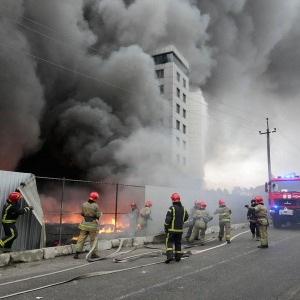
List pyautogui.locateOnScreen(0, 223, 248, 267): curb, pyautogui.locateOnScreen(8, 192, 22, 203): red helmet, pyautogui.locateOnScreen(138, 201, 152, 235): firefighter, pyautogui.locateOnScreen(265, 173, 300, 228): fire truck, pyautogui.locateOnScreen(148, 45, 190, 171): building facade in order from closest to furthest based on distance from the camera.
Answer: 1. pyautogui.locateOnScreen(0, 223, 248, 267): curb
2. pyautogui.locateOnScreen(8, 192, 22, 203): red helmet
3. pyautogui.locateOnScreen(138, 201, 152, 235): firefighter
4. pyautogui.locateOnScreen(265, 173, 300, 228): fire truck
5. pyautogui.locateOnScreen(148, 45, 190, 171): building facade

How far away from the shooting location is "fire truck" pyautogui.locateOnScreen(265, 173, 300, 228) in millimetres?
14250

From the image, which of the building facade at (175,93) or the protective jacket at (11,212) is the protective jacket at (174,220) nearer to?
the protective jacket at (11,212)

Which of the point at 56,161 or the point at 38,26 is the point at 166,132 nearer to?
the point at 56,161

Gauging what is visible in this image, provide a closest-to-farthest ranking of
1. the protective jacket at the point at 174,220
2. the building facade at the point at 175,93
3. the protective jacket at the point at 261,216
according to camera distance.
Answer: the protective jacket at the point at 174,220
the protective jacket at the point at 261,216
the building facade at the point at 175,93

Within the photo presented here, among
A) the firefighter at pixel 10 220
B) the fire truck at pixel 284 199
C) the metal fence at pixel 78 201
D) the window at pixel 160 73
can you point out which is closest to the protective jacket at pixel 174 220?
the firefighter at pixel 10 220

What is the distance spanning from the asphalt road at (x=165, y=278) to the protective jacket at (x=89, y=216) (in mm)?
723

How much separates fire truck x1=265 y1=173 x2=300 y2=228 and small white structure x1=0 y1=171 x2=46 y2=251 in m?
10.7

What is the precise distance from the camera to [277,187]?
582 inches

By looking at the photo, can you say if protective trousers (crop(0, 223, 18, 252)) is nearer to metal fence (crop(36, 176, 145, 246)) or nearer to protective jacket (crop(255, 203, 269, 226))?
metal fence (crop(36, 176, 145, 246))

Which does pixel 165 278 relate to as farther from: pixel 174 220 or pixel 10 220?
pixel 10 220

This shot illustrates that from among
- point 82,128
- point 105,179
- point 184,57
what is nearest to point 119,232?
point 105,179

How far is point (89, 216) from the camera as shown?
7230 mm

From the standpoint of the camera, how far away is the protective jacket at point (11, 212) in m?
6.70


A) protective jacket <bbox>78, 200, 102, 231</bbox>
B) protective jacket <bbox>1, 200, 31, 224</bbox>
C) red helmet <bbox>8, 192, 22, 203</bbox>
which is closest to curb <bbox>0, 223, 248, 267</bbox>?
protective jacket <bbox>1, 200, 31, 224</bbox>
